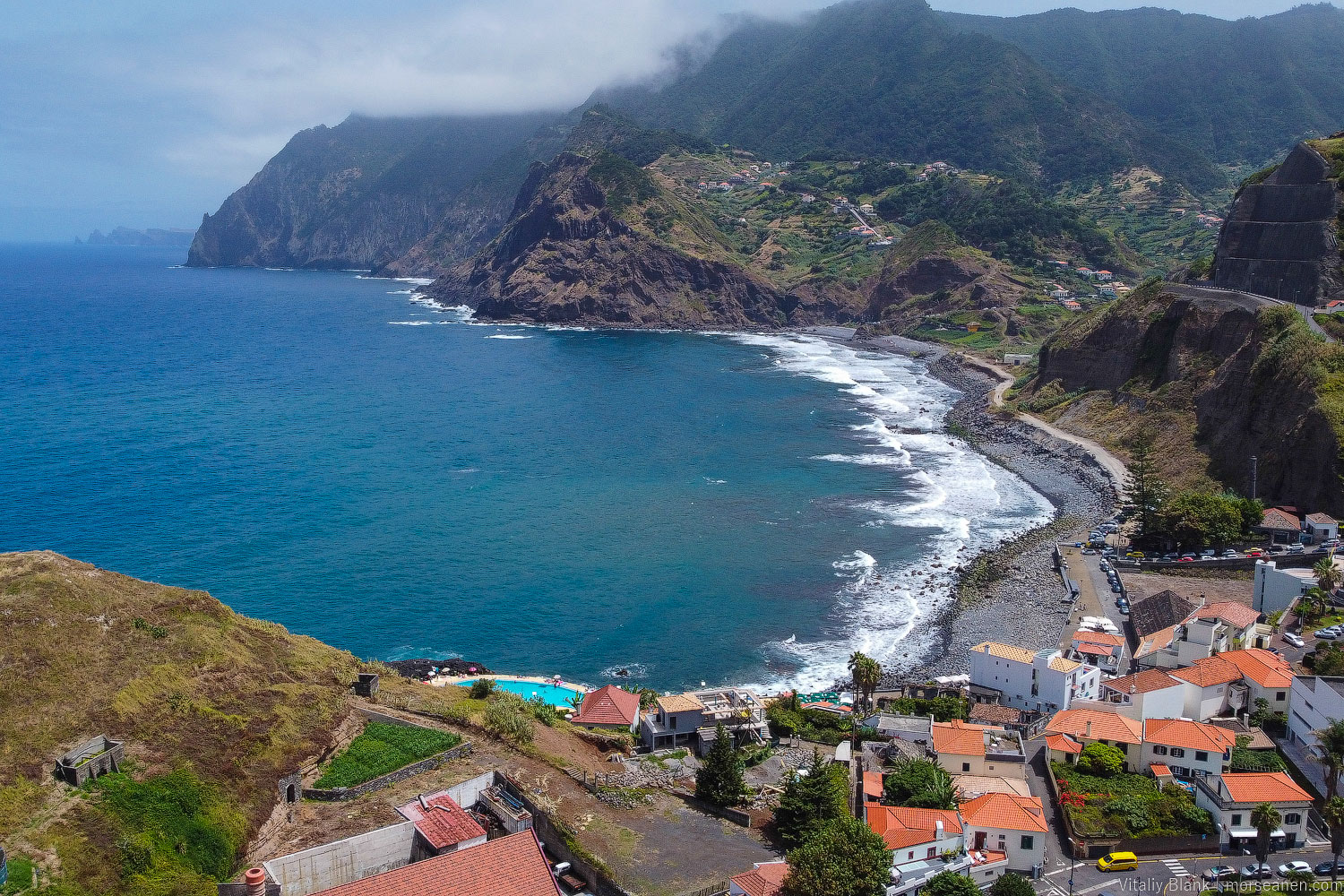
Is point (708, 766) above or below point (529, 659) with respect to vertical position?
above

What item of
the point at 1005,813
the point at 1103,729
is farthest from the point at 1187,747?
the point at 1005,813

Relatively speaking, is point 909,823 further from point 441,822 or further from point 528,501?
point 528,501

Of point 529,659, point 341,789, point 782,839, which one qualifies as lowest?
point 529,659

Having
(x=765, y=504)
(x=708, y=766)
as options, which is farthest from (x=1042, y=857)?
(x=765, y=504)

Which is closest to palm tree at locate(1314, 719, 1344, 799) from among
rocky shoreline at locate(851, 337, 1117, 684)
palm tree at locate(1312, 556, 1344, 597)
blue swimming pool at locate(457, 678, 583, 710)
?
palm tree at locate(1312, 556, 1344, 597)

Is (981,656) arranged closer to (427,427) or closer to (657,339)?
(427,427)
